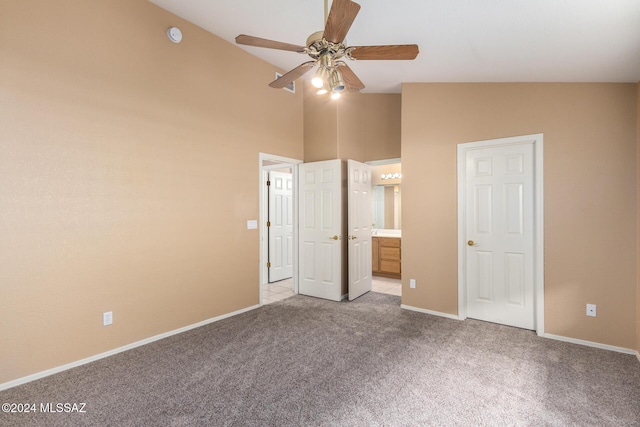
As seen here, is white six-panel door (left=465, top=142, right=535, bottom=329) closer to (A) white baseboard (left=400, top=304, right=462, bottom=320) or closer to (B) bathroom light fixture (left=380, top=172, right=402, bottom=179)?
(A) white baseboard (left=400, top=304, right=462, bottom=320)

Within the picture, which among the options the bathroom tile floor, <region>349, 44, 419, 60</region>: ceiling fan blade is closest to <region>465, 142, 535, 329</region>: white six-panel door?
the bathroom tile floor

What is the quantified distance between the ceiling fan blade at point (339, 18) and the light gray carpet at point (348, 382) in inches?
93.2

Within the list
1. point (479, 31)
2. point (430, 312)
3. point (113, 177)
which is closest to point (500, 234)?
point (430, 312)

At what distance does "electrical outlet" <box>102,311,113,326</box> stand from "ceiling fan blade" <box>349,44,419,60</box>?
9.71ft

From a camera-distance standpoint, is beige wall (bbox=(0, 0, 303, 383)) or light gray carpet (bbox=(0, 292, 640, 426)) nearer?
light gray carpet (bbox=(0, 292, 640, 426))

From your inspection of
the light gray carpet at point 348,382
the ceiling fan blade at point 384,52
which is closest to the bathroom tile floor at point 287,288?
the light gray carpet at point 348,382

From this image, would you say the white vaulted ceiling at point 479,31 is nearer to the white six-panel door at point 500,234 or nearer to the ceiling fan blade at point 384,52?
the ceiling fan blade at point 384,52

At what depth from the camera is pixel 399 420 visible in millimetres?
1873

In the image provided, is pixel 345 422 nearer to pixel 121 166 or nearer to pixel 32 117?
pixel 121 166

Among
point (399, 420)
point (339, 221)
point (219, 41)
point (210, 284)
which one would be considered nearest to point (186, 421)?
point (399, 420)

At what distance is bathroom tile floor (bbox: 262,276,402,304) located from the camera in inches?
181

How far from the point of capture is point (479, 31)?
8.07 feet

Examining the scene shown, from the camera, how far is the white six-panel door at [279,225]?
18.0 ft

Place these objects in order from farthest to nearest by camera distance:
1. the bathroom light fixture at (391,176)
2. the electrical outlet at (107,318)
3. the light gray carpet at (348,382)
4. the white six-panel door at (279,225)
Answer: the bathroom light fixture at (391,176) → the white six-panel door at (279,225) → the electrical outlet at (107,318) → the light gray carpet at (348,382)
